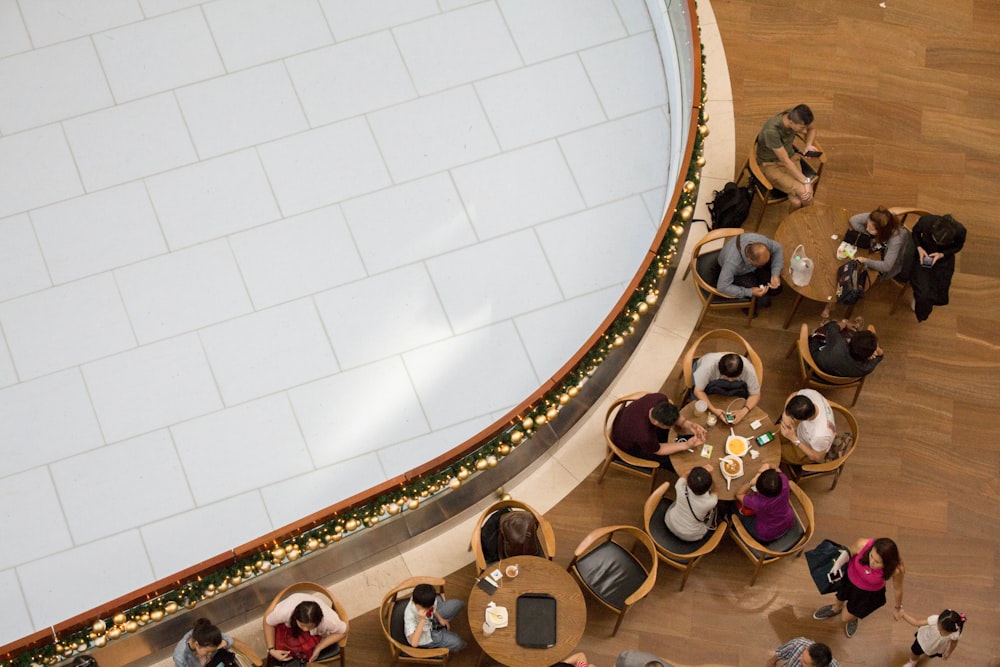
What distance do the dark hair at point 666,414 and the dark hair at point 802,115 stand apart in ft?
8.53

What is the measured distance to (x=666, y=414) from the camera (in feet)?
22.0

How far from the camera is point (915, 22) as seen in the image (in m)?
9.03

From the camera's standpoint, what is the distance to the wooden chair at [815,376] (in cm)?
741

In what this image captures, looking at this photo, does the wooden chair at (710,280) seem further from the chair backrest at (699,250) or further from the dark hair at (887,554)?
the dark hair at (887,554)

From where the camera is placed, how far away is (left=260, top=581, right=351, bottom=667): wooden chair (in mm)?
6570

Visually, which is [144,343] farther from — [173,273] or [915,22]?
[915,22]

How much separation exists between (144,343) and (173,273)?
649 mm

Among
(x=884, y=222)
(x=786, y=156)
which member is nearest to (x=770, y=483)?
(x=884, y=222)

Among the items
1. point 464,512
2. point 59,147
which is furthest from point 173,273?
point 464,512

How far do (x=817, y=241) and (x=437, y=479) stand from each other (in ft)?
11.3

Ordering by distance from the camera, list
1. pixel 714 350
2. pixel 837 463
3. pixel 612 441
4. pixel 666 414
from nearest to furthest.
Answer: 1. pixel 666 414
2. pixel 837 463
3. pixel 612 441
4. pixel 714 350

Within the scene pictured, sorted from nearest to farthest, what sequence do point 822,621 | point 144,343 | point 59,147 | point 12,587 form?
point 822,621 → point 12,587 → point 144,343 → point 59,147

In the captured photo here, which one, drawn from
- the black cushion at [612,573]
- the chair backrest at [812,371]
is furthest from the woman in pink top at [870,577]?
the black cushion at [612,573]

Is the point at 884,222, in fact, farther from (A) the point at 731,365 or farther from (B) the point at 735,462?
(B) the point at 735,462
